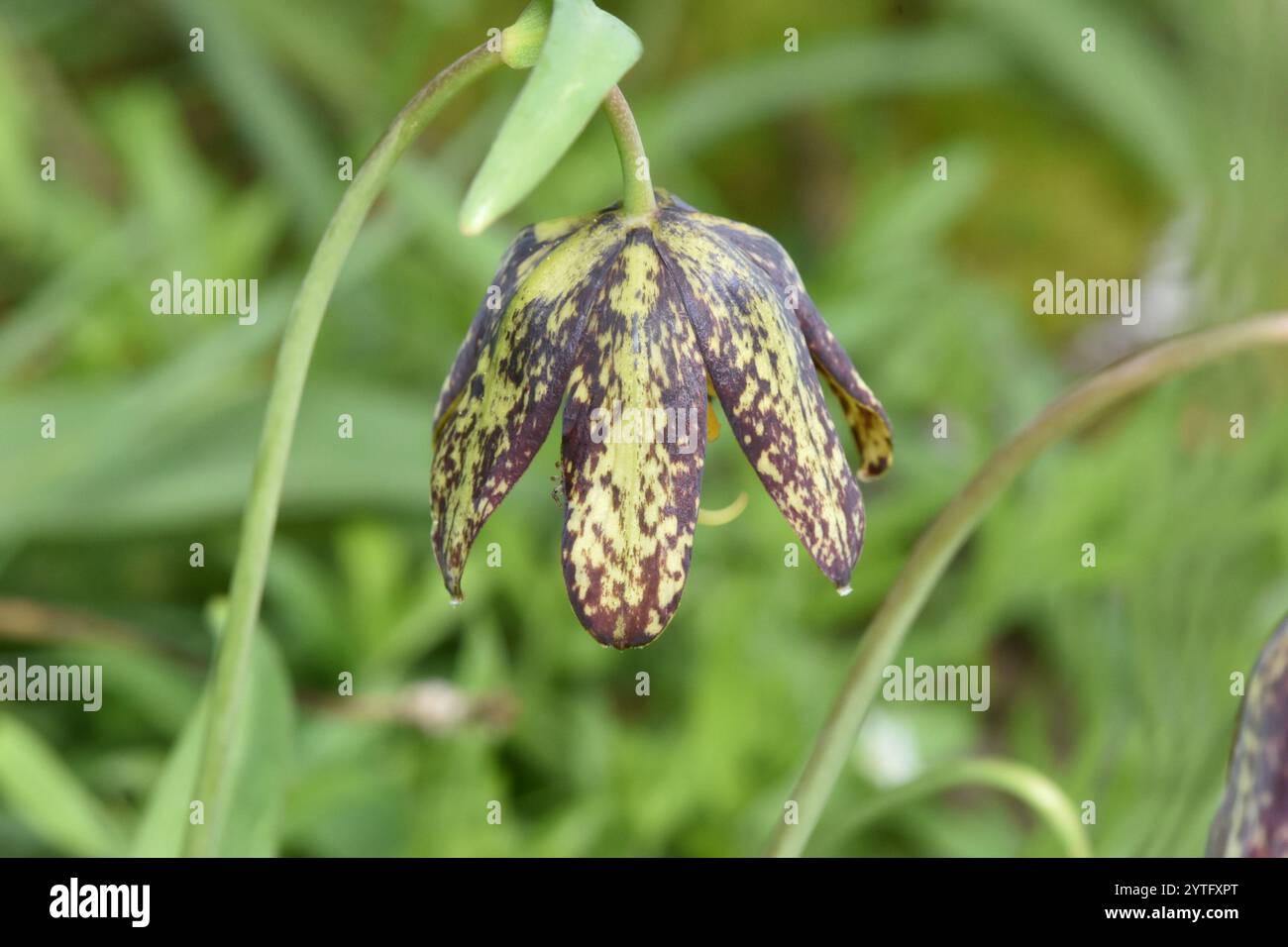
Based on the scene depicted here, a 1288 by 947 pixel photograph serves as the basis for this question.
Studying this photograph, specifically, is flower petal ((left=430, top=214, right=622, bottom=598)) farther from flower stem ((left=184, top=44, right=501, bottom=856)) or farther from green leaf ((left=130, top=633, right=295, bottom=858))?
green leaf ((left=130, top=633, right=295, bottom=858))

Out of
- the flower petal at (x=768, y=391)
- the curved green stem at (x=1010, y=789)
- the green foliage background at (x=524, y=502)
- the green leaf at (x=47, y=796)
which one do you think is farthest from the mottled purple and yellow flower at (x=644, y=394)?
the green leaf at (x=47, y=796)

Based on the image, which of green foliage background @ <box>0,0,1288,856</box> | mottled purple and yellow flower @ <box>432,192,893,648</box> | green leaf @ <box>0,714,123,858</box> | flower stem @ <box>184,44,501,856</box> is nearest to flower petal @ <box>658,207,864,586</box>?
mottled purple and yellow flower @ <box>432,192,893,648</box>

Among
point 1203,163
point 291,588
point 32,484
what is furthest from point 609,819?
point 1203,163

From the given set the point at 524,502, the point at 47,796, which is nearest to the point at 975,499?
the point at 47,796

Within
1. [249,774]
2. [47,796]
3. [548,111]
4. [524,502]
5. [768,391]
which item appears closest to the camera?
[548,111]

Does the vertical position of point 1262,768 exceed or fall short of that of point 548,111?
it falls short

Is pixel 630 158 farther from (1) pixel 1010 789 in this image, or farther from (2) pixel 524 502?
(2) pixel 524 502

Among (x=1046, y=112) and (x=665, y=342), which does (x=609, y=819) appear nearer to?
(x=665, y=342)

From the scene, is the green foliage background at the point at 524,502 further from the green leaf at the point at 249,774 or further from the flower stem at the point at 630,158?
the flower stem at the point at 630,158
